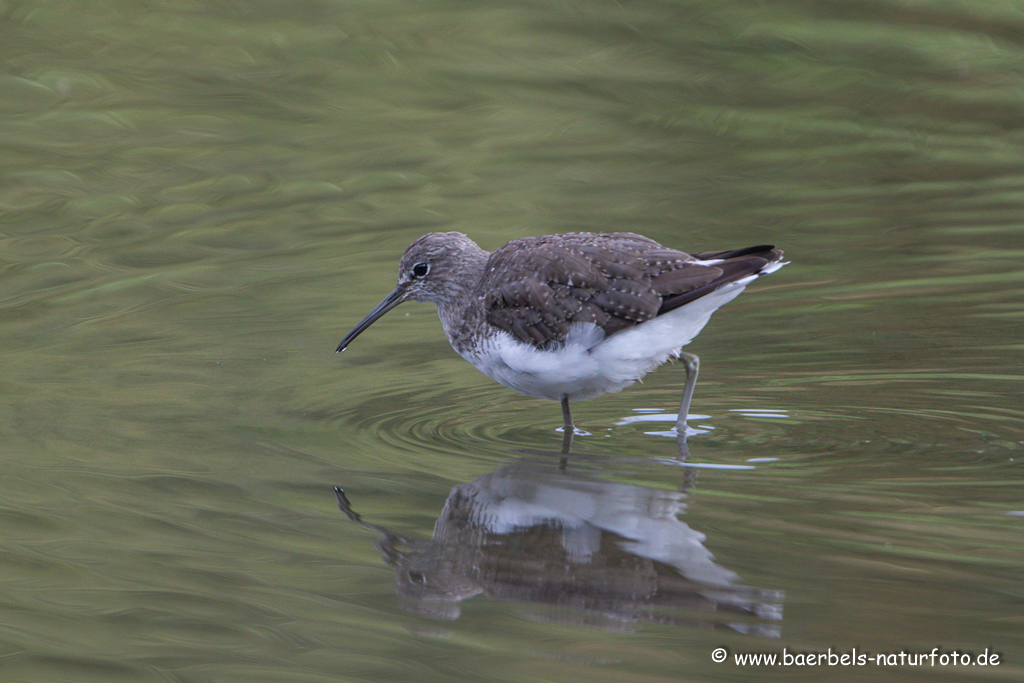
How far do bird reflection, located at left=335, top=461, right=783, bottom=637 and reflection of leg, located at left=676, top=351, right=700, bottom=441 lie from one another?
38.4 inches

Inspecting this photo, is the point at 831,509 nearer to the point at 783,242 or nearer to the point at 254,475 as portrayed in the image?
the point at 254,475

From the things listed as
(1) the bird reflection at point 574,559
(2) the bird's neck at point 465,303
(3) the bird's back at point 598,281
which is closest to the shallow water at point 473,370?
(1) the bird reflection at point 574,559

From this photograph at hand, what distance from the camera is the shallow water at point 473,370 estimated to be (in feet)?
15.4

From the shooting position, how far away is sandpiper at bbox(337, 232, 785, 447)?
6441 millimetres

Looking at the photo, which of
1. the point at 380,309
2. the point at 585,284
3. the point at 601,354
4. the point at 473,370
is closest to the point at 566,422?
the point at 601,354

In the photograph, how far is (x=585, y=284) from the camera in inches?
262

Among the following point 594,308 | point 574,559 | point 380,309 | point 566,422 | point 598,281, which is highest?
point 598,281

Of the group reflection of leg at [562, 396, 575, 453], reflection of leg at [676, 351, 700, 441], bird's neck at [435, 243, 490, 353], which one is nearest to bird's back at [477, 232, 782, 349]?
bird's neck at [435, 243, 490, 353]

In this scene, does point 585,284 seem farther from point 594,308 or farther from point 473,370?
point 473,370

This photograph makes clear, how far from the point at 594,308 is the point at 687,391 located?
2.99ft

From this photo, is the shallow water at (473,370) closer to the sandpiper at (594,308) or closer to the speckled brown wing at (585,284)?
the sandpiper at (594,308)

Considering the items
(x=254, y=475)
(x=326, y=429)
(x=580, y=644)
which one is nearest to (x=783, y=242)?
(x=326, y=429)

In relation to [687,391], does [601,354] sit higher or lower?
higher

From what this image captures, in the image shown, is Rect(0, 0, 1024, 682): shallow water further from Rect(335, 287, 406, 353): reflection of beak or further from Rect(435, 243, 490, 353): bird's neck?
Rect(435, 243, 490, 353): bird's neck
